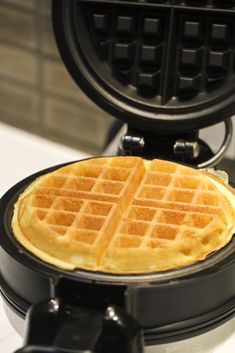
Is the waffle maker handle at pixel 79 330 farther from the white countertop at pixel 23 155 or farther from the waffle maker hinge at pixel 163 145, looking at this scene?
the white countertop at pixel 23 155

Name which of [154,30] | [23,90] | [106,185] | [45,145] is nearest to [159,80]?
[154,30]

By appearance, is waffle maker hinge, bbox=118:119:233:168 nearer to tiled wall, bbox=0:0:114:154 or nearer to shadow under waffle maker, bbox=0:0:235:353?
shadow under waffle maker, bbox=0:0:235:353

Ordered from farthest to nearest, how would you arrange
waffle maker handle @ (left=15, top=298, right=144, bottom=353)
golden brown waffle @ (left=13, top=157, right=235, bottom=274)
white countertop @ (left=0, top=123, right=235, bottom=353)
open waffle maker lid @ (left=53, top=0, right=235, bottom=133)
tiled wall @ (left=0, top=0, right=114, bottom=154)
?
1. tiled wall @ (left=0, top=0, right=114, bottom=154)
2. white countertop @ (left=0, top=123, right=235, bottom=353)
3. open waffle maker lid @ (left=53, top=0, right=235, bottom=133)
4. golden brown waffle @ (left=13, top=157, right=235, bottom=274)
5. waffle maker handle @ (left=15, top=298, right=144, bottom=353)

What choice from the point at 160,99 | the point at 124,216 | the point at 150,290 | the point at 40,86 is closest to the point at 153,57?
the point at 160,99

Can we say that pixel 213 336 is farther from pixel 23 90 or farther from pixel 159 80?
pixel 23 90

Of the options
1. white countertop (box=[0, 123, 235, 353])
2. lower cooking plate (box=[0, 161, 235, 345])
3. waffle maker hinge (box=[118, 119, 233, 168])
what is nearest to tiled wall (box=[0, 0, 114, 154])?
white countertop (box=[0, 123, 235, 353])

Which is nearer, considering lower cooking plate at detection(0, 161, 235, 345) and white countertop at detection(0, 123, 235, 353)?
lower cooking plate at detection(0, 161, 235, 345)

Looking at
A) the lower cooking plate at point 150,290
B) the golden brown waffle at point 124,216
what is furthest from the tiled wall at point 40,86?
the lower cooking plate at point 150,290
